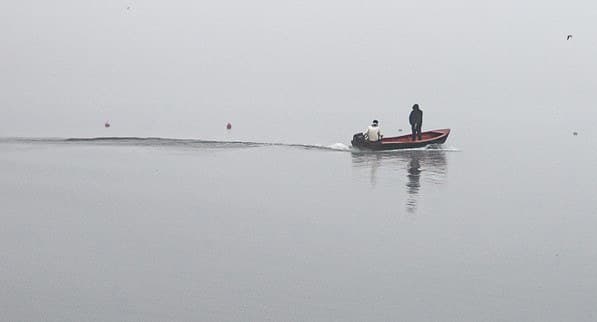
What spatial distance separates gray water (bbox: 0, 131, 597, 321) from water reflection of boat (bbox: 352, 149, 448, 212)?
24cm

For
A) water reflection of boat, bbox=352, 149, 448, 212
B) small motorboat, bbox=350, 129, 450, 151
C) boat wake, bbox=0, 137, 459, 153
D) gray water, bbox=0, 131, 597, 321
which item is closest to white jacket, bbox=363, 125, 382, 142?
small motorboat, bbox=350, 129, 450, 151

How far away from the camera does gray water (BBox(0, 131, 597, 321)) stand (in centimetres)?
2164

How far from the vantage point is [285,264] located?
2517cm

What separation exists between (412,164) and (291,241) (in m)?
21.2

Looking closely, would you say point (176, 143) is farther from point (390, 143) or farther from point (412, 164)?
point (412, 164)

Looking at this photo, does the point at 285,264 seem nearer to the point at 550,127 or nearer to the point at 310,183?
the point at 310,183

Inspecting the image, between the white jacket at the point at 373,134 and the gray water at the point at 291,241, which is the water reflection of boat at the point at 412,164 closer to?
the gray water at the point at 291,241

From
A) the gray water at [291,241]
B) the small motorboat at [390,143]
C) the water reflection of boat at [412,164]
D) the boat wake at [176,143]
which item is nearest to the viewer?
the gray water at [291,241]

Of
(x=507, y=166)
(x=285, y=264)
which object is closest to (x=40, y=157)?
(x=507, y=166)

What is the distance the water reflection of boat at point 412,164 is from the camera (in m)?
41.2

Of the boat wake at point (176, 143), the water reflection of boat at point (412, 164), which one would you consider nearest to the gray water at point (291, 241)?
the water reflection of boat at point (412, 164)

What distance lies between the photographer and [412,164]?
48.7 m

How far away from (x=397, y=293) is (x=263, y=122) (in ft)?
298

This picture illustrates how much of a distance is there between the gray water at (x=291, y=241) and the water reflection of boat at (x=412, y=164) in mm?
239
